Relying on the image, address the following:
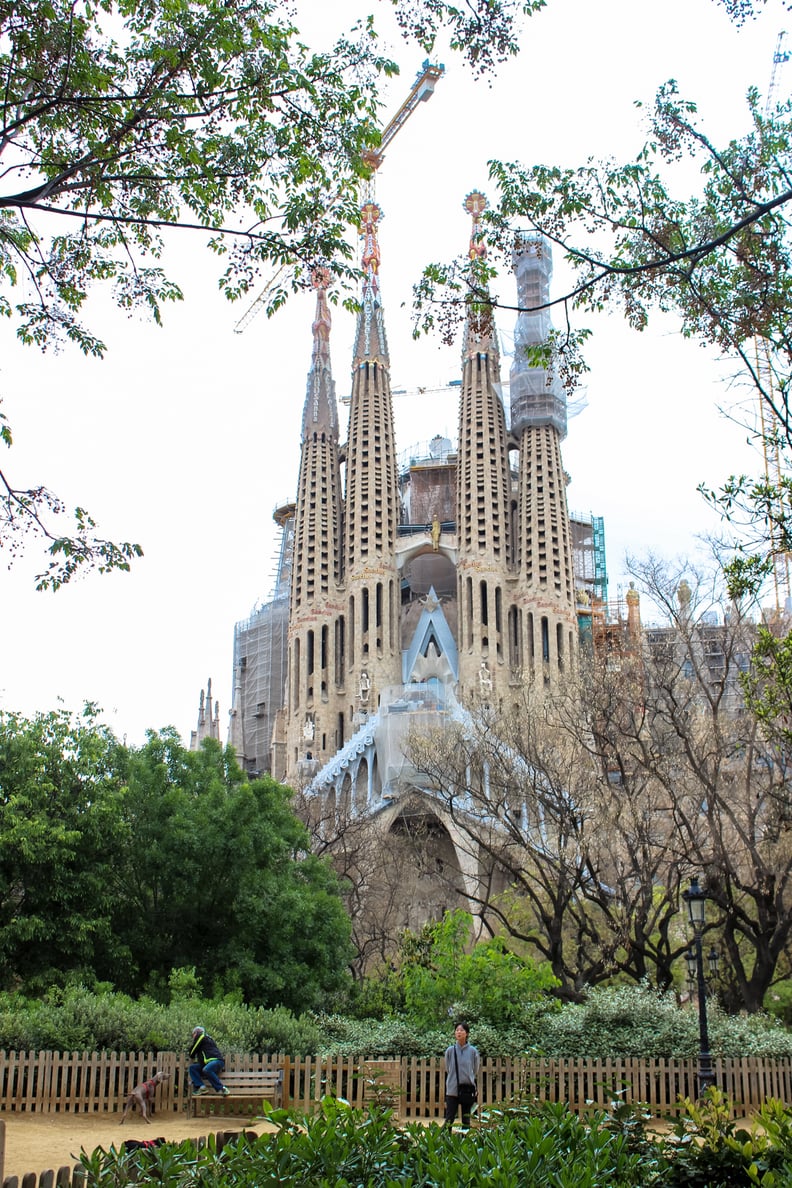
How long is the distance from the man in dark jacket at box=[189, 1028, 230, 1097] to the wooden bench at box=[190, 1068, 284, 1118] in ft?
0.32

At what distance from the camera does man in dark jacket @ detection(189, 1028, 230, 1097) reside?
47.1ft

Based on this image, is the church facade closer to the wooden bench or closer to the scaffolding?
the scaffolding

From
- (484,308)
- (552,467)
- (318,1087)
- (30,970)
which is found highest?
(552,467)

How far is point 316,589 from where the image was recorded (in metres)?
68.9

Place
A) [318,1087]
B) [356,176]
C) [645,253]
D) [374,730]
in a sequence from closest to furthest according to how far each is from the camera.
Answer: [356,176] → [645,253] → [318,1087] → [374,730]

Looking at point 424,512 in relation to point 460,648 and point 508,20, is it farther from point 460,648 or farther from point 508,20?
point 508,20

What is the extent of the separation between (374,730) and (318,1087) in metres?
43.6

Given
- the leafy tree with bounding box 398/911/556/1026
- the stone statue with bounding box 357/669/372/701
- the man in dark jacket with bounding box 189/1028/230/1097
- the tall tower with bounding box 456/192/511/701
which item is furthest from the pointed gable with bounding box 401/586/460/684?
the man in dark jacket with bounding box 189/1028/230/1097

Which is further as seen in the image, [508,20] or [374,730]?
[374,730]

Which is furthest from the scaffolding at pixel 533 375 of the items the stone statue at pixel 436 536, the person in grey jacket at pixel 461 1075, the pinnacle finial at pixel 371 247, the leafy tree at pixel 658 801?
the person in grey jacket at pixel 461 1075

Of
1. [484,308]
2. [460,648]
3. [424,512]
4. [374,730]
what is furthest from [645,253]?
[424,512]

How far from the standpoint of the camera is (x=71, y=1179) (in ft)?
22.8

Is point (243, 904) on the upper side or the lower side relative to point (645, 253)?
lower

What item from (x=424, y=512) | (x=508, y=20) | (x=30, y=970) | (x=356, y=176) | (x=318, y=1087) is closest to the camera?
(x=508, y=20)
